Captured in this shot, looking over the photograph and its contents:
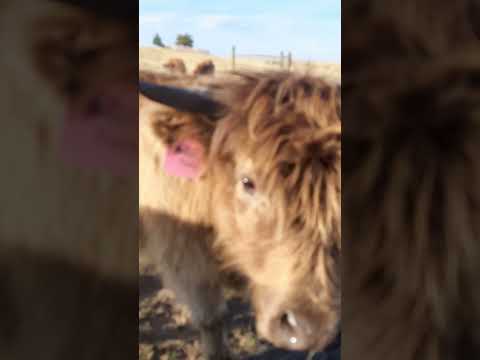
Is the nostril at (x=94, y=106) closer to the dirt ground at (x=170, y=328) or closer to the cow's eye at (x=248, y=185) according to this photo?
the cow's eye at (x=248, y=185)

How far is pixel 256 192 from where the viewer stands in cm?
190

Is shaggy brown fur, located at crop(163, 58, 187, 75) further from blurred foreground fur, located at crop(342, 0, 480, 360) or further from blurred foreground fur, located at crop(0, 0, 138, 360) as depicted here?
blurred foreground fur, located at crop(342, 0, 480, 360)

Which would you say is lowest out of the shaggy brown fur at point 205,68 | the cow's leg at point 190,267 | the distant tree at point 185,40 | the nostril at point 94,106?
the cow's leg at point 190,267

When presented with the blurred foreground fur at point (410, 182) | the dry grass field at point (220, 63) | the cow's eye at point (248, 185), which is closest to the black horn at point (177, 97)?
the dry grass field at point (220, 63)

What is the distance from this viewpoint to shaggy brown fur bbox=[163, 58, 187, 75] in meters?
1.94

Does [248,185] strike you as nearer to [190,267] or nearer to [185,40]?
[190,267]

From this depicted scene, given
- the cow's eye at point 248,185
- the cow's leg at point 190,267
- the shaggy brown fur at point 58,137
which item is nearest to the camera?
the shaggy brown fur at point 58,137

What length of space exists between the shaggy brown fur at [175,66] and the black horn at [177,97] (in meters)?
0.11

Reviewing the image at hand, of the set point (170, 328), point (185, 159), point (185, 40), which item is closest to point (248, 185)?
point (185, 159)

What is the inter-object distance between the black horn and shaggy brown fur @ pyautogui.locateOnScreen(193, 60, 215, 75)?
83 millimetres

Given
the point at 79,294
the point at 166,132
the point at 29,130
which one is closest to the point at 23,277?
the point at 79,294

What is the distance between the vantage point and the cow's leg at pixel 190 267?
6.86 feet

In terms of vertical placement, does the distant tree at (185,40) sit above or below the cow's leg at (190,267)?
above

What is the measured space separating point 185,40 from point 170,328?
1.05m
